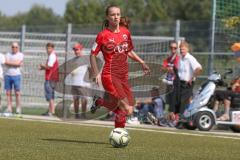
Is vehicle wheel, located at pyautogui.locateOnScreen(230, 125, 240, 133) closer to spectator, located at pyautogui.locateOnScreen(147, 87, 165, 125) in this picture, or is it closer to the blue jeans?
spectator, located at pyautogui.locateOnScreen(147, 87, 165, 125)

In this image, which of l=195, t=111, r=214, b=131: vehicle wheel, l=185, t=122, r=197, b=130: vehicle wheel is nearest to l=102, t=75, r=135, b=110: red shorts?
l=195, t=111, r=214, b=131: vehicle wheel

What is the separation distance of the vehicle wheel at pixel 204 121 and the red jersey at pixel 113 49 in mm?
5529

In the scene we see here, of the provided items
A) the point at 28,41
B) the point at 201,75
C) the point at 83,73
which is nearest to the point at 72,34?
the point at 28,41

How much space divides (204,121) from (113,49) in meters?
5.81

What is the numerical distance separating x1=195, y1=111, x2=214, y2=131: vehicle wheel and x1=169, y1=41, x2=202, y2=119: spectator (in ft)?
3.80

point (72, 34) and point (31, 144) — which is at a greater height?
point (72, 34)

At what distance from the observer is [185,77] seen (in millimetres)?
18469

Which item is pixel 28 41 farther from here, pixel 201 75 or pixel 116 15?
pixel 116 15

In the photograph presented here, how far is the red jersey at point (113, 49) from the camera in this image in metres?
12.0

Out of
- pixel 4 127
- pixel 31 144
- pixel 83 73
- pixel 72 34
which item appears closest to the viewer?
pixel 31 144

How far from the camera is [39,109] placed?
940 inches

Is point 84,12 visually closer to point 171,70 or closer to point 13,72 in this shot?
point 13,72

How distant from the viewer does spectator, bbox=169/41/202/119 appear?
1828cm

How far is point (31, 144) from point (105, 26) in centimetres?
229
